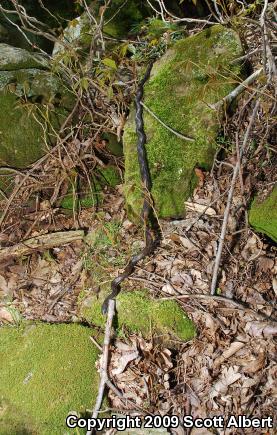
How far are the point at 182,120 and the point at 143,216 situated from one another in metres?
0.93

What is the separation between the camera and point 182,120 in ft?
12.2

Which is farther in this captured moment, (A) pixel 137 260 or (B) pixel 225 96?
(B) pixel 225 96

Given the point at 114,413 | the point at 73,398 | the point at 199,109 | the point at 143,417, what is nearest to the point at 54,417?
the point at 73,398

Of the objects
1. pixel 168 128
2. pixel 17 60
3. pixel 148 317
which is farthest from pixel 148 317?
pixel 17 60

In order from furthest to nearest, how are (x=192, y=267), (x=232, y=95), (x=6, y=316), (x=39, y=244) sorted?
1. (x=39, y=244)
2. (x=232, y=95)
3. (x=6, y=316)
4. (x=192, y=267)

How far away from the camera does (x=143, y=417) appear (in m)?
2.67

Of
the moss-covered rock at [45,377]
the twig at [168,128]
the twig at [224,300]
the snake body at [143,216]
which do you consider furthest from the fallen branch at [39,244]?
the twig at [168,128]

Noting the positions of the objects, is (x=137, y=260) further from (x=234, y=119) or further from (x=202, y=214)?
(x=234, y=119)

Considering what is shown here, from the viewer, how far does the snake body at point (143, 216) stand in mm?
3271

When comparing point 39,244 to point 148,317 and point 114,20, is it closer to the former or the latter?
point 148,317

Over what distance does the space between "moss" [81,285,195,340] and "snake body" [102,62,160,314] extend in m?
0.11

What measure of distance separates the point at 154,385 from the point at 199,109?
229cm

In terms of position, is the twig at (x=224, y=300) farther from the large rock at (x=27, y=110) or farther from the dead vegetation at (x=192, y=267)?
the large rock at (x=27, y=110)

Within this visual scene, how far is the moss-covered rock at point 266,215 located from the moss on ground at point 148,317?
0.94 m
